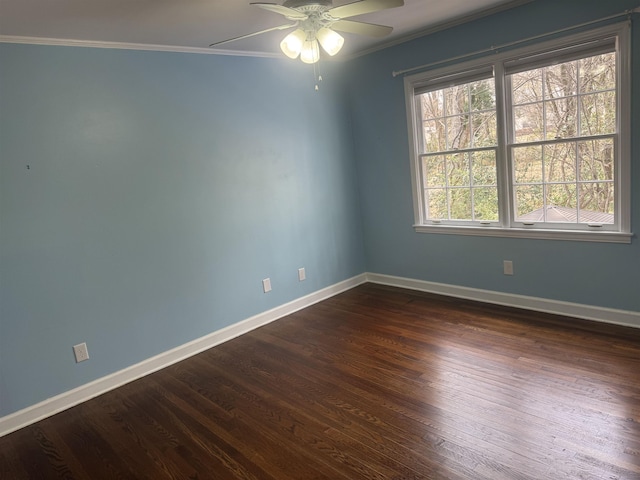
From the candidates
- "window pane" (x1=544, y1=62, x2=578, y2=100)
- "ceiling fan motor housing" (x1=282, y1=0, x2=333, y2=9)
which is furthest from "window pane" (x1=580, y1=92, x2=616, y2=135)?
"ceiling fan motor housing" (x1=282, y1=0, x2=333, y2=9)

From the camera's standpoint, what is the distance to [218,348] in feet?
11.8

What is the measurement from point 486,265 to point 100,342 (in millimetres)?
3192

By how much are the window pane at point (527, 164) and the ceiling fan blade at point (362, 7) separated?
189 cm

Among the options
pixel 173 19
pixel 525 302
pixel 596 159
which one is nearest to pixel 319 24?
pixel 173 19

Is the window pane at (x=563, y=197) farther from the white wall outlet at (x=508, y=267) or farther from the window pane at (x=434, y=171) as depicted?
the window pane at (x=434, y=171)

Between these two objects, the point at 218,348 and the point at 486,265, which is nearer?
the point at 218,348

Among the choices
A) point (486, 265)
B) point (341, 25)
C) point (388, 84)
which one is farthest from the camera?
point (388, 84)

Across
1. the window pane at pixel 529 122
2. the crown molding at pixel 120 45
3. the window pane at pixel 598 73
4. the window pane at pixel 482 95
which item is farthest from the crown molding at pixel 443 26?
the crown molding at pixel 120 45

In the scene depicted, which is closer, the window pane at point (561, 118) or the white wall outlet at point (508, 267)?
the window pane at point (561, 118)

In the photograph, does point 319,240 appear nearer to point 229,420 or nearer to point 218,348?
point 218,348

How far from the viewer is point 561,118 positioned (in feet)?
10.8

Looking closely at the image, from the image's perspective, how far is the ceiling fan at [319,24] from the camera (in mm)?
2195

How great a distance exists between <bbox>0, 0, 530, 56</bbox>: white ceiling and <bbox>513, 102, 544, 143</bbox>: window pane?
30.5 inches

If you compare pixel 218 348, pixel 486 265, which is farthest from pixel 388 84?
pixel 218 348
